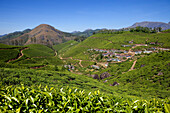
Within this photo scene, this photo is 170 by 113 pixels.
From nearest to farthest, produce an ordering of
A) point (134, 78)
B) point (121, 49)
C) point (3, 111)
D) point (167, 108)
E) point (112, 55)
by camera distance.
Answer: point (3, 111), point (167, 108), point (134, 78), point (112, 55), point (121, 49)

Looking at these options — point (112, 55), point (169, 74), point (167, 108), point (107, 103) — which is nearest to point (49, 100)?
point (107, 103)

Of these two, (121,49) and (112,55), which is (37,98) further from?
(121,49)

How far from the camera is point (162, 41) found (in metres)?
→ 67.0

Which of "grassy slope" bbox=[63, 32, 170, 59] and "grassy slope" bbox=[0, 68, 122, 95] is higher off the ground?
"grassy slope" bbox=[63, 32, 170, 59]

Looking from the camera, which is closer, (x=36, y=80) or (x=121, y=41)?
(x=36, y=80)

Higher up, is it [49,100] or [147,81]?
[49,100]

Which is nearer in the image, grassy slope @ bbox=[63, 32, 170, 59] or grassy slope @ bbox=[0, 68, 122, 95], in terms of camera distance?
grassy slope @ bbox=[0, 68, 122, 95]

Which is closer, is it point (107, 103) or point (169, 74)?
point (107, 103)

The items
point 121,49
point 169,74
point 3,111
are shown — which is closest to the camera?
point 3,111

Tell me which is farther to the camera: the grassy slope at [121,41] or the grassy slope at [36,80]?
the grassy slope at [121,41]

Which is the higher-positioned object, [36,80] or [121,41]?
[121,41]

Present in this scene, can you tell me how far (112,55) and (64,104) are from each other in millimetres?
63473

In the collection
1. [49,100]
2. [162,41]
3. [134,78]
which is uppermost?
[162,41]

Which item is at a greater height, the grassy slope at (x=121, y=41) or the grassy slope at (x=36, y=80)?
the grassy slope at (x=121, y=41)
